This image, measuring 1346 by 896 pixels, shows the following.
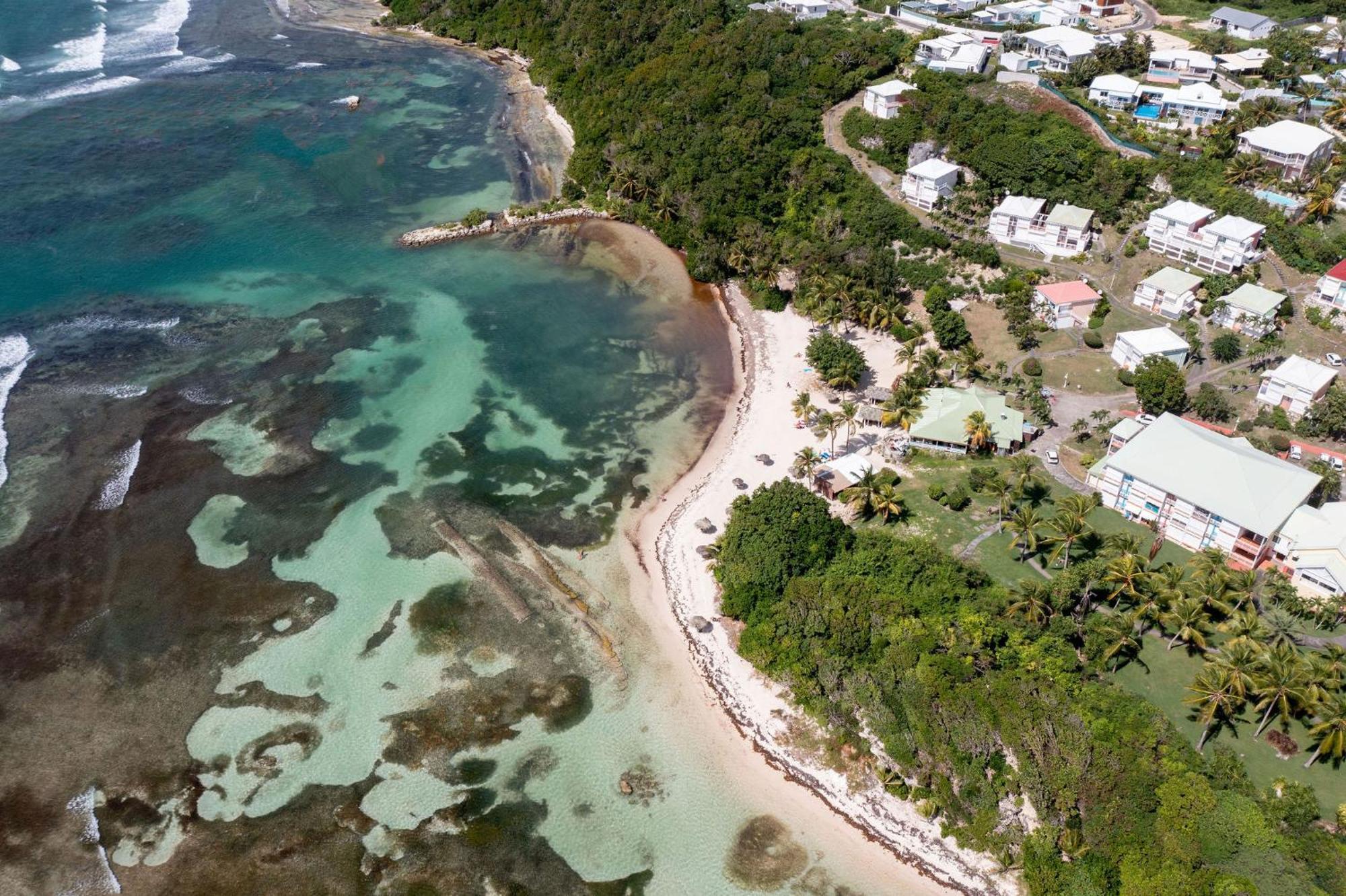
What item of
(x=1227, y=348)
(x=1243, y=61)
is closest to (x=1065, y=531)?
(x=1227, y=348)

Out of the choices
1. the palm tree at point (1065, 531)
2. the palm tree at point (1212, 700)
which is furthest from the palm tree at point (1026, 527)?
the palm tree at point (1212, 700)

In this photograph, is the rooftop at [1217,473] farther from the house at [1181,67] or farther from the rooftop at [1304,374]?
the house at [1181,67]

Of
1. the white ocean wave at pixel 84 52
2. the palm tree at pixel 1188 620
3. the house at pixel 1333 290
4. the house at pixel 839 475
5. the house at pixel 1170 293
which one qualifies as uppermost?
the house at pixel 1333 290

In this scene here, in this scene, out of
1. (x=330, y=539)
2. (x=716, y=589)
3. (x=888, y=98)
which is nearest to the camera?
(x=716, y=589)

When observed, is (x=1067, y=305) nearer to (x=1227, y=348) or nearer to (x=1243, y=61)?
(x=1227, y=348)

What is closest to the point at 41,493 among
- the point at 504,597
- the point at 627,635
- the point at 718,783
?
the point at 504,597

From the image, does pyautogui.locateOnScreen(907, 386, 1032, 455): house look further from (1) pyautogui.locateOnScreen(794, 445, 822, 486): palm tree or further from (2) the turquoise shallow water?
Answer: (2) the turquoise shallow water

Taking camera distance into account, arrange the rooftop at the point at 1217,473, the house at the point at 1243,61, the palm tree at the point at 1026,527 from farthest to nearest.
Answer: the house at the point at 1243,61 → the palm tree at the point at 1026,527 → the rooftop at the point at 1217,473
